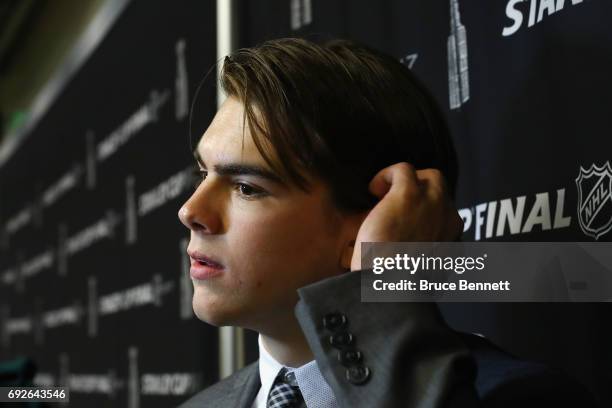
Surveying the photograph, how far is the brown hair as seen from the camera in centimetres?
102

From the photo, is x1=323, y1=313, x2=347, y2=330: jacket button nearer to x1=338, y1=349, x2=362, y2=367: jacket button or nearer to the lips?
x1=338, y1=349, x2=362, y2=367: jacket button

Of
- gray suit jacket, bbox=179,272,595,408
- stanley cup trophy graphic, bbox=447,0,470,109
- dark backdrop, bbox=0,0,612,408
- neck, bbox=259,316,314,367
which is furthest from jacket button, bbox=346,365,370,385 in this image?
stanley cup trophy graphic, bbox=447,0,470,109

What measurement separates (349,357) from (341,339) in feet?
0.07

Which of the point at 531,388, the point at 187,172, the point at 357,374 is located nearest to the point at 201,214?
the point at 357,374

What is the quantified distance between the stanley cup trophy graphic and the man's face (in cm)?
36

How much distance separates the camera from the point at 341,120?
1.03 m

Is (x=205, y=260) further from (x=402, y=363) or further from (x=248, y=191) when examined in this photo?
(x=402, y=363)

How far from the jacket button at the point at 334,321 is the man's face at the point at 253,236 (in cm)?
18

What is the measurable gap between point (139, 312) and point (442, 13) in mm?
1449

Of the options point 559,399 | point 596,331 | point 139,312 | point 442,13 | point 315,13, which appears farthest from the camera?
point 139,312

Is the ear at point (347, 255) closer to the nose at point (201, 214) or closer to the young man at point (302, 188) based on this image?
the young man at point (302, 188)

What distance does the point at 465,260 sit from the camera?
1.05 metres

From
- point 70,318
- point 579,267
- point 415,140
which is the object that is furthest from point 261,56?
point 70,318

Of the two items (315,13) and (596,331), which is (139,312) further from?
(596,331)
